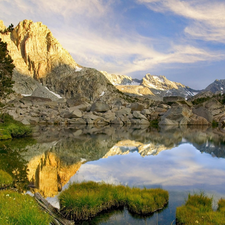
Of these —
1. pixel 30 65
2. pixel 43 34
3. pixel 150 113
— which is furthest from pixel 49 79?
pixel 150 113

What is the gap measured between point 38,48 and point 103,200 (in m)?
115

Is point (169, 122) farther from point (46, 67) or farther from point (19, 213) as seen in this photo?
point (46, 67)

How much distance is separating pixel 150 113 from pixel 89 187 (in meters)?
49.8

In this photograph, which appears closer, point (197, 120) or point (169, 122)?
point (169, 122)

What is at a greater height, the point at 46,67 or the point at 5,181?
the point at 46,67

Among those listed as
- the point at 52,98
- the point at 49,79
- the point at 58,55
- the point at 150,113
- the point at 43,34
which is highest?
the point at 43,34

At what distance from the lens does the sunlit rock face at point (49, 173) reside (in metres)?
8.18

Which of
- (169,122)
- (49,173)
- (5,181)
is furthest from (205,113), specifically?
(5,181)

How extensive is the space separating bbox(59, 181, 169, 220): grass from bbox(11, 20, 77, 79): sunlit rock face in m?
108

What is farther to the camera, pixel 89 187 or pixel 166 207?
pixel 89 187

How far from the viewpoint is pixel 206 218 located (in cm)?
548

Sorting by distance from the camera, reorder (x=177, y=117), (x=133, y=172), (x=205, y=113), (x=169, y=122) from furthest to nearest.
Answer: (x=205, y=113), (x=177, y=117), (x=169, y=122), (x=133, y=172)

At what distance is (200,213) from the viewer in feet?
18.8

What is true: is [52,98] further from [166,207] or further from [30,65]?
[166,207]
